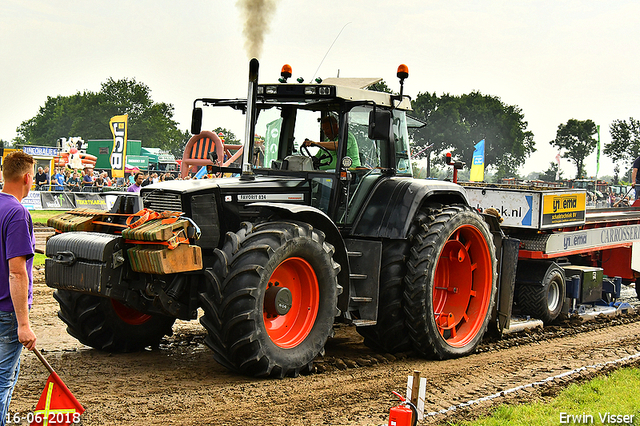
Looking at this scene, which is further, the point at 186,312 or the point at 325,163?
the point at 325,163

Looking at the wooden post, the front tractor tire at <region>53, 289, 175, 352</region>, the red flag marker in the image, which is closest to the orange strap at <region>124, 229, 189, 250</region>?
the front tractor tire at <region>53, 289, 175, 352</region>

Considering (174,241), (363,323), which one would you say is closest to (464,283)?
(363,323)

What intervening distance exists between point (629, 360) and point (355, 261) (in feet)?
10.5

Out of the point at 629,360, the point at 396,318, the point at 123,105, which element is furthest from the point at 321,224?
the point at 123,105

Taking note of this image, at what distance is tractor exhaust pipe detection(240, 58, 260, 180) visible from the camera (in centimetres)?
615

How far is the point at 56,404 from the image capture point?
3908 mm

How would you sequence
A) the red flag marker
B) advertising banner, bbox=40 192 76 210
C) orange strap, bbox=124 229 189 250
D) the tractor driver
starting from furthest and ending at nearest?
1. advertising banner, bbox=40 192 76 210
2. the tractor driver
3. orange strap, bbox=124 229 189 250
4. the red flag marker

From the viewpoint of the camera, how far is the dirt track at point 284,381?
4.74 m

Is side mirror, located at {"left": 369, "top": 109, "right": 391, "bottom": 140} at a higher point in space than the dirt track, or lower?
higher

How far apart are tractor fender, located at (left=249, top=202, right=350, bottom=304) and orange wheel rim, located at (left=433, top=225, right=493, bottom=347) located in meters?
1.72

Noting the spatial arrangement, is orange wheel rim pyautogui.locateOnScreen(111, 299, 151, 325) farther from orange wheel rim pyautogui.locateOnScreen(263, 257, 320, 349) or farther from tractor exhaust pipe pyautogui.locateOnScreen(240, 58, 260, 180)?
tractor exhaust pipe pyautogui.locateOnScreen(240, 58, 260, 180)

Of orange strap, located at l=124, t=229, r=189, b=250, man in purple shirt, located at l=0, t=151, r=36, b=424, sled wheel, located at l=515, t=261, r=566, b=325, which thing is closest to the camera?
man in purple shirt, located at l=0, t=151, r=36, b=424

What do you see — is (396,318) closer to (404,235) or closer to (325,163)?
(404,235)

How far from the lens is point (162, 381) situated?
5594mm
